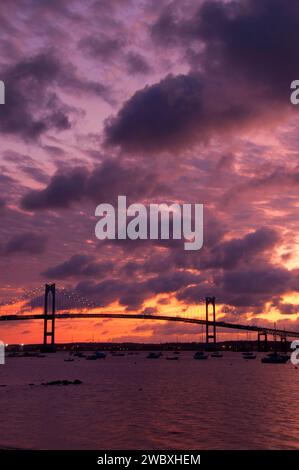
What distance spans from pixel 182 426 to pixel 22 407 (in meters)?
15.6

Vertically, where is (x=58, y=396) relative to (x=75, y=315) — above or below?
below

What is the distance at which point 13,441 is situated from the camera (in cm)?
2947

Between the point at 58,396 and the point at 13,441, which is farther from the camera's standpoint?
the point at 58,396
